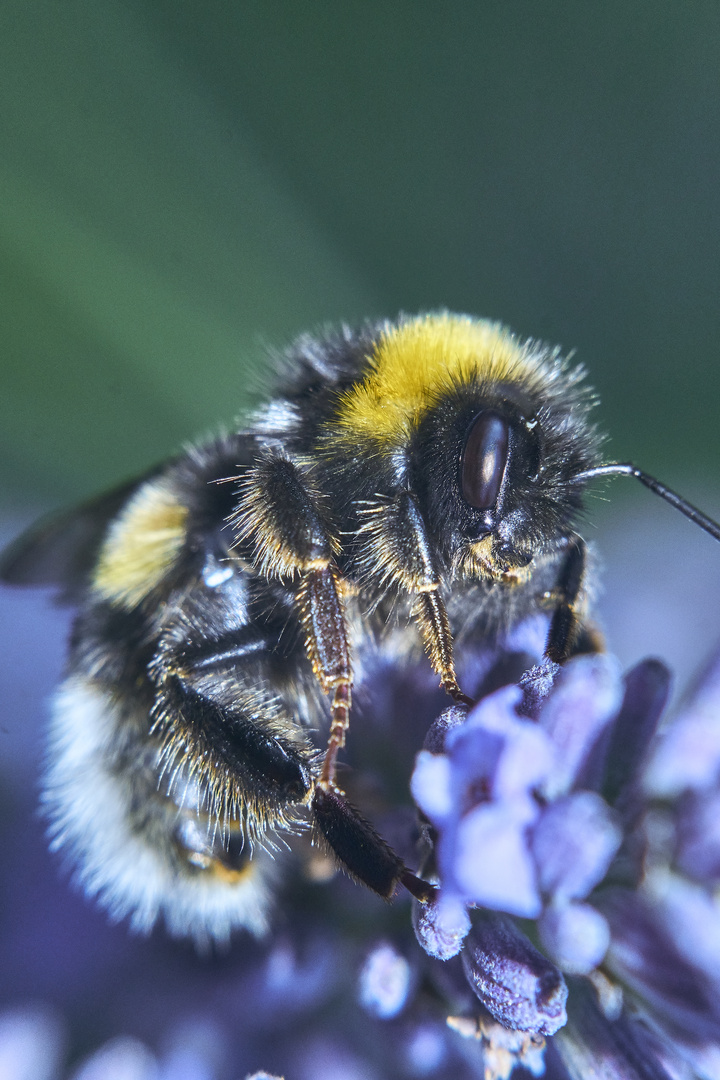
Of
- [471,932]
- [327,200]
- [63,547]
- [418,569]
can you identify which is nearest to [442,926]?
[471,932]

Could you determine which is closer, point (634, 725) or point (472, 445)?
point (472, 445)

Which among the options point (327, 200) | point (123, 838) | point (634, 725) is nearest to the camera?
point (634, 725)

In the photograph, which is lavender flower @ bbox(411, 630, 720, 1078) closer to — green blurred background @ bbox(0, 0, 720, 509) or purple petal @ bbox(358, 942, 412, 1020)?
purple petal @ bbox(358, 942, 412, 1020)

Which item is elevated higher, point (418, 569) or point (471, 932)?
point (418, 569)

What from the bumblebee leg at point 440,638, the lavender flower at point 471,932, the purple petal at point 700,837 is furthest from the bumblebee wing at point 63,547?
the purple petal at point 700,837

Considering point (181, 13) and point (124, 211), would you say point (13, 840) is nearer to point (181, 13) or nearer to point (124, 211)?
point (124, 211)

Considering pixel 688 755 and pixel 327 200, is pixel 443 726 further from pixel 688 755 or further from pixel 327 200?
pixel 327 200

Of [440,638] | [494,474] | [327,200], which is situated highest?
[327,200]

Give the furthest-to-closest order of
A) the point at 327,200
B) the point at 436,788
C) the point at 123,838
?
1. the point at 327,200
2. the point at 123,838
3. the point at 436,788
